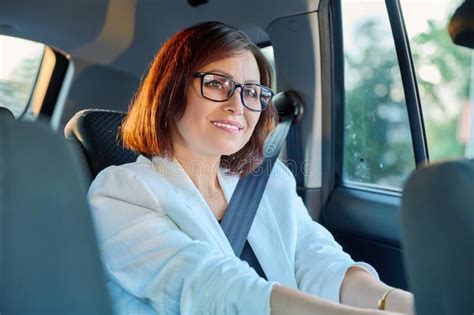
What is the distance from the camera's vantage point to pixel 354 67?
246cm

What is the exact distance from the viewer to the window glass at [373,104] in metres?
2.23

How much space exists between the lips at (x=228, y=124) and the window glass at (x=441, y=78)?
63 cm

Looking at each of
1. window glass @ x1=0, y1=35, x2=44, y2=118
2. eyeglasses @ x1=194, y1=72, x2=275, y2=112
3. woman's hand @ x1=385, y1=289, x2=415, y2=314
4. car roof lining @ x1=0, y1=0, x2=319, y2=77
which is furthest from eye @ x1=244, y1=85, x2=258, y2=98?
window glass @ x1=0, y1=35, x2=44, y2=118

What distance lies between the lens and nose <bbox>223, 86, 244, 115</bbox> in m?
1.59

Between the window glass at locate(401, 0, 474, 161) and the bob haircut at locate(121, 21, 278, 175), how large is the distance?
0.60m

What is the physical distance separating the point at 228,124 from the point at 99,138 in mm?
531

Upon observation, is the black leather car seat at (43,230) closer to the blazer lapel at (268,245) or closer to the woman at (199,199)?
the woman at (199,199)

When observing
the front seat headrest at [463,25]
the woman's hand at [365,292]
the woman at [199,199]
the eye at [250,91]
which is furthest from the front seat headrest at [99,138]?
the front seat headrest at [463,25]

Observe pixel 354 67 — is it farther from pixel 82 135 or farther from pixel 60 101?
pixel 60 101

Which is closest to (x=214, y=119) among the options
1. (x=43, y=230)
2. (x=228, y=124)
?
(x=228, y=124)

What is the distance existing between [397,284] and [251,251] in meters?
0.81

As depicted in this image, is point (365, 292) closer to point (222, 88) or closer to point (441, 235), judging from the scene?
point (222, 88)

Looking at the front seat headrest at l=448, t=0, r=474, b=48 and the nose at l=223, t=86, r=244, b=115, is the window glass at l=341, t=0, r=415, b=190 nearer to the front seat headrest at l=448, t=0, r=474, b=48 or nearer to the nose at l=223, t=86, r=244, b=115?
the nose at l=223, t=86, r=244, b=115

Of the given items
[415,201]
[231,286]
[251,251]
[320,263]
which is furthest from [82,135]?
[415,201]
